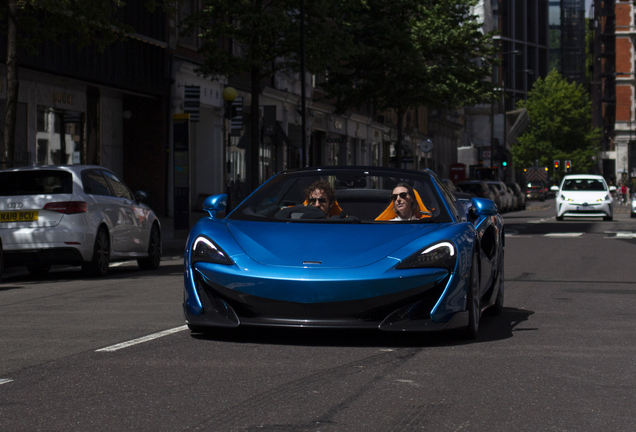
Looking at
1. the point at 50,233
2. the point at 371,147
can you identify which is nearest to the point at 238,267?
the point at 50,233

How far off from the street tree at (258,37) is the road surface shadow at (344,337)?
19.5 meters

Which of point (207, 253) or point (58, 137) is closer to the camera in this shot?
point (207, 253)

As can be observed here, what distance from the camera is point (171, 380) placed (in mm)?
5574

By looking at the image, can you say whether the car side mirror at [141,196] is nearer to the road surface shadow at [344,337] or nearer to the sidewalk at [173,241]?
the sidewalk at [173,241]

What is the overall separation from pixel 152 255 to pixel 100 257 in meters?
1.67

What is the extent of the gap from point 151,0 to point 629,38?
378 feet

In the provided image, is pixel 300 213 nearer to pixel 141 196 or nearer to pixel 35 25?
pixel 141 196

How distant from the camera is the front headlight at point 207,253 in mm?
6727

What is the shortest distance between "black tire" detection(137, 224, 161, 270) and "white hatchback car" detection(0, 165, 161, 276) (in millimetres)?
1240

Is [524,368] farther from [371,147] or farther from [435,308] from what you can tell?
[371,147]

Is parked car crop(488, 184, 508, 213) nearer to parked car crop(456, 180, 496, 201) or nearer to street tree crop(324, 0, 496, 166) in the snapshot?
parked car crop(456, 180, 496, 201)

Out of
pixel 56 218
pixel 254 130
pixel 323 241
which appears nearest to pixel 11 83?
pixel 56 218

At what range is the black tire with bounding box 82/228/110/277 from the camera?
1375 cm

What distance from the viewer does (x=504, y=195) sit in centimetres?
4938
